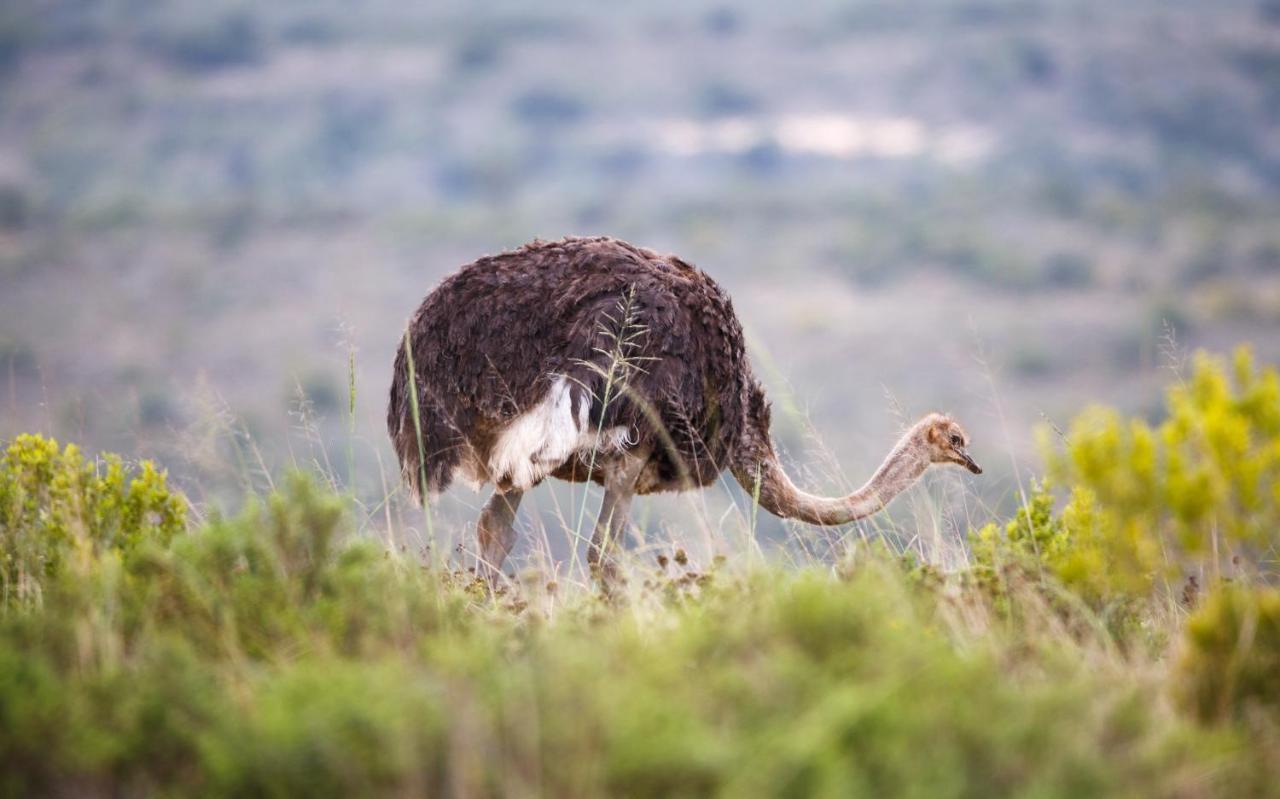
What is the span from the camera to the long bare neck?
22.5 ft

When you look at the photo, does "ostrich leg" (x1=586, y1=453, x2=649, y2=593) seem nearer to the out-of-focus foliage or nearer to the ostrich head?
the ostrich head

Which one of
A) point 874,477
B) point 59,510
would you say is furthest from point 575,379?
point 59,510

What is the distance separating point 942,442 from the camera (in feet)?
23.7

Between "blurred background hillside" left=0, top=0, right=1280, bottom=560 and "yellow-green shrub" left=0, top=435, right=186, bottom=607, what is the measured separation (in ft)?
43.2

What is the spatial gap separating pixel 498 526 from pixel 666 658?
338 centimetres

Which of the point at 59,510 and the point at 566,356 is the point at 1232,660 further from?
the point at 59,510

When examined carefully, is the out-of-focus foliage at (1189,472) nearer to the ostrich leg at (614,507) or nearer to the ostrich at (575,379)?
the ostrich at (575,379)

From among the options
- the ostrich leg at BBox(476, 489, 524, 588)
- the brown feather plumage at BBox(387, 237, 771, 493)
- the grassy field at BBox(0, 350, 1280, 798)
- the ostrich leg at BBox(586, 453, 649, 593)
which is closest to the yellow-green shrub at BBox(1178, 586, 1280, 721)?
the grassy field at BBox(0, 350, 1280, 798)

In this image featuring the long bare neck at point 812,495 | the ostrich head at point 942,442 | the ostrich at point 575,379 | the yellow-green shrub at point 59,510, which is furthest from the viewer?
the ostrich head at point 942,442

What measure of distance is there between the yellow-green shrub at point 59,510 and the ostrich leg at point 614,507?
1.76m

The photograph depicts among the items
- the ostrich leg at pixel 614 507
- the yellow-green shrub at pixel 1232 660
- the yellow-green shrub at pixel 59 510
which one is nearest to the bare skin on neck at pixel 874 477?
the ostrich leg at pixel 614 507

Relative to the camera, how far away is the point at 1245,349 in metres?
4.32

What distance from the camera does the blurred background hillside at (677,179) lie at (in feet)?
163

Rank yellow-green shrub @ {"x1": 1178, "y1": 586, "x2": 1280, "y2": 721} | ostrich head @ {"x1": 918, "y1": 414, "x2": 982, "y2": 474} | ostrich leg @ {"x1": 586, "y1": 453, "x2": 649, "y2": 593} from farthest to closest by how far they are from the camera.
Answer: ostrich head @ {"x1": 918, "y1": 414, "x2": 982, "y2": 474}, ostrich leg @ {"x1": 586, "y1": 453, "x2": 649, "y2": 593}, yellow-green shrub @ {"x1": 1178, "y1": 586, "x2": 1280, "y2": 721}
